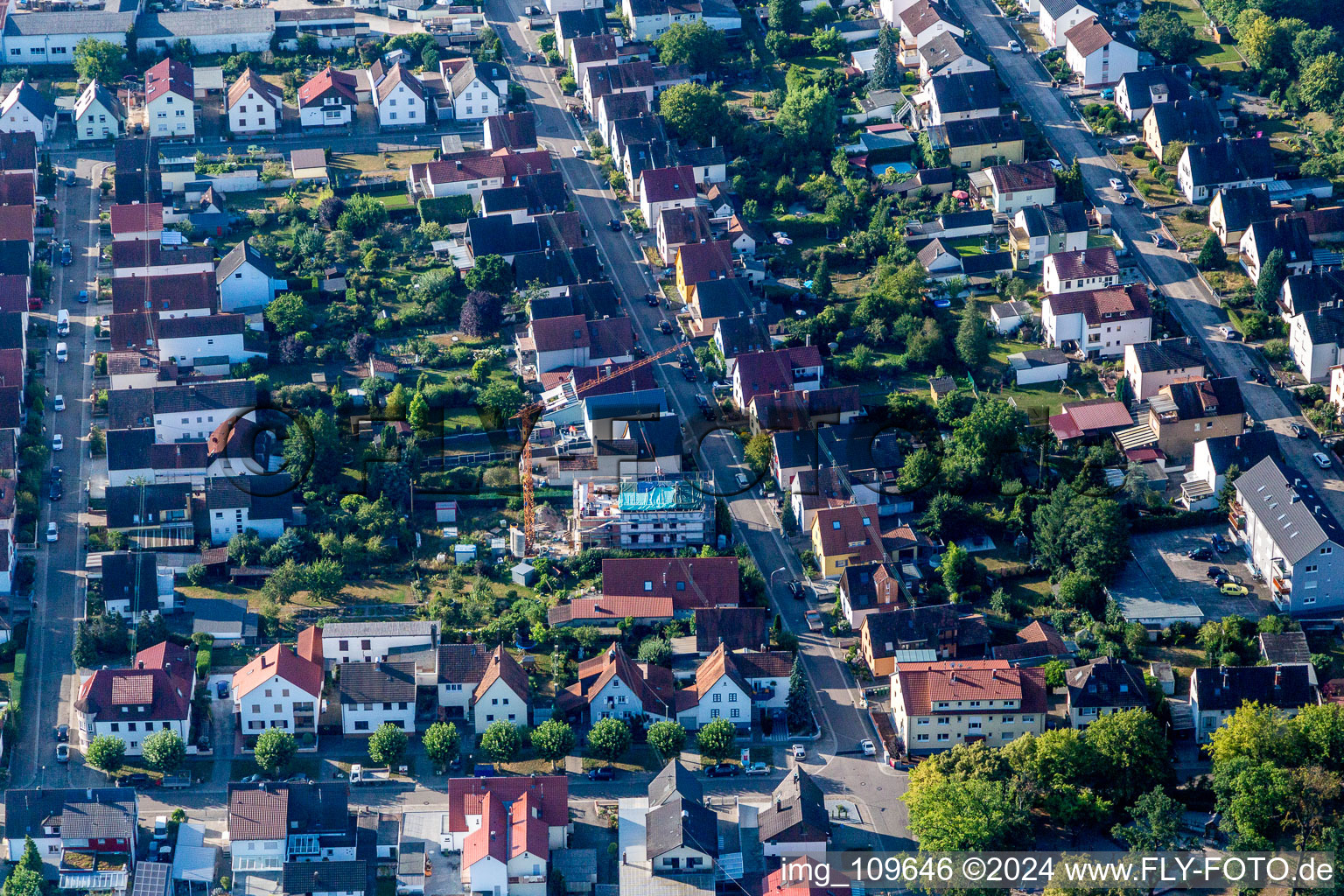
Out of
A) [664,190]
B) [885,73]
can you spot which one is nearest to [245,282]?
[664,190]

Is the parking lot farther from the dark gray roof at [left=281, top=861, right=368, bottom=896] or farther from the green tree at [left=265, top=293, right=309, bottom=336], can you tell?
the green tree at [left=265, top=293, right=309, bottom=336]

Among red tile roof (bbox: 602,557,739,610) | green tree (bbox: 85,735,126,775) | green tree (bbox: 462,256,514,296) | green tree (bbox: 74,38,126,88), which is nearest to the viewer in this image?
green tree (bbox: 85,735,126,775)

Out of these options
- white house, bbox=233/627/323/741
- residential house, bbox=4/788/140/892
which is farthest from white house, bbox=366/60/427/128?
residential house, bbox=4/788/140/892

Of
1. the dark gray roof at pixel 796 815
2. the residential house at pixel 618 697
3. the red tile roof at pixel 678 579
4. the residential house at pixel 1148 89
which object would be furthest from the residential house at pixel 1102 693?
the residential house at pixel 1148 89

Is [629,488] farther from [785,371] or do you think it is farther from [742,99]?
[742,99]

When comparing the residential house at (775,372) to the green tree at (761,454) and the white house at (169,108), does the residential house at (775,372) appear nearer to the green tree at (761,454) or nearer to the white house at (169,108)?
the green tree at (761,454)

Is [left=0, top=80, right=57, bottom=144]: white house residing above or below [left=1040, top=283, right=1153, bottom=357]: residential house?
above

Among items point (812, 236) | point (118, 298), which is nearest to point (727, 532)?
point (812, 236)
